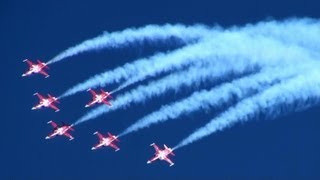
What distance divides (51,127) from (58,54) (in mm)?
3595

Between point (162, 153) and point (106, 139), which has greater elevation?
point (106, 139)

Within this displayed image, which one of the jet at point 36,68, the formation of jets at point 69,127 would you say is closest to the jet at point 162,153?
the formation of jets at point 69,127

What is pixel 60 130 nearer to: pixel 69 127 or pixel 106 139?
pixel 69 127

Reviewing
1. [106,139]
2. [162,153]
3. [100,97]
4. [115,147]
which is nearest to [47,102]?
[100,97]

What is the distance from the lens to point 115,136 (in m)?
45.1

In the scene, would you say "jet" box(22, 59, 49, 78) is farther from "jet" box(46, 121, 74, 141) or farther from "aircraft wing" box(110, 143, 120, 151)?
"aircraft wing" box(110, 143, 120, 151)

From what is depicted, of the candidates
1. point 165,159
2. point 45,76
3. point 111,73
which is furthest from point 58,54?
point 165,159

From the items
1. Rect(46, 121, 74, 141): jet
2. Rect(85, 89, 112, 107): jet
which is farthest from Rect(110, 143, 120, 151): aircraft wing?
Rect(85, 89, 112, 107): jet

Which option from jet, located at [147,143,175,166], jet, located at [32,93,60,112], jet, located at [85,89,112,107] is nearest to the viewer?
jet, located at [85,89,112,107]

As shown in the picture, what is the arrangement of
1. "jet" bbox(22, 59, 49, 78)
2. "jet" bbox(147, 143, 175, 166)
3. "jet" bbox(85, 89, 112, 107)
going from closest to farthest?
"jet" bbox(85, 89, 112, 107) → "jet" bbox(147, 143, 175, 166) → "jet" bbox(22, 59, 49, 78)

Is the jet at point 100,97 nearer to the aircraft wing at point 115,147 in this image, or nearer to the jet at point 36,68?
the aircraft wing at point 115,147

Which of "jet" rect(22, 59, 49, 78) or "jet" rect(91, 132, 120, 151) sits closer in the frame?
"jet" rect(91, 132, 120, 151)

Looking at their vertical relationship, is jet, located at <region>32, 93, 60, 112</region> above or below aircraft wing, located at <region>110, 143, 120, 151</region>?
above

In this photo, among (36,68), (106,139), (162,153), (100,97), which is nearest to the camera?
(100,97)
